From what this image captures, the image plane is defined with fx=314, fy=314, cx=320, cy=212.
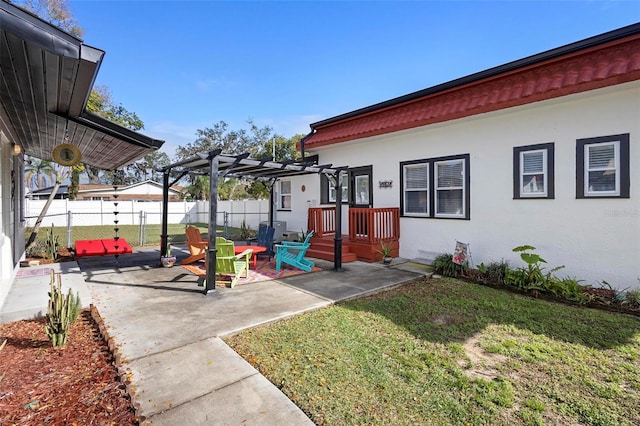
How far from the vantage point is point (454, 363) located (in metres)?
3.19

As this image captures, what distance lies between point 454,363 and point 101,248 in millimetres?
7828

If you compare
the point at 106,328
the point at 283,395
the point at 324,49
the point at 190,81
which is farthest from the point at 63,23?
the point at 283,395

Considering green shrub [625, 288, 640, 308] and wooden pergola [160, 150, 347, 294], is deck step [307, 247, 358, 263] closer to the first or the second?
wooden pergola [160, 150, 347, 294]

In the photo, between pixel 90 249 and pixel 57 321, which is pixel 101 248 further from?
pixel 57 321

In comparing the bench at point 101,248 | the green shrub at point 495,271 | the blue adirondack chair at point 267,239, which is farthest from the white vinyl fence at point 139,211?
the green shrub at point 495,271

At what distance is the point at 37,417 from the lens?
2320mm

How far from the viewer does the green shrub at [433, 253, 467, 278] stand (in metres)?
6.98

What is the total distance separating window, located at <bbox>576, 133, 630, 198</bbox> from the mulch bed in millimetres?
7370

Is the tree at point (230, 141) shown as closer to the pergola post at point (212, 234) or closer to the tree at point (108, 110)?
the tree at point (108, 110)

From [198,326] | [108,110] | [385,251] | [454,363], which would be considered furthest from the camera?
[108,110]

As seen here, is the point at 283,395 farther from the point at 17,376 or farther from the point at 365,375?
the point at 17,376

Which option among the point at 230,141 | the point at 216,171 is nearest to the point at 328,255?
the point at 216,171

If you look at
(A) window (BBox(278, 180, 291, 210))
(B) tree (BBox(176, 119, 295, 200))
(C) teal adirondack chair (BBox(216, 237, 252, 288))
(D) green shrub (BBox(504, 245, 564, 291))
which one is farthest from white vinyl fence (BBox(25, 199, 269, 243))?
(D) green shrub (BBox(504, 245, 564, 291))

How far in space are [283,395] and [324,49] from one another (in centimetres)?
1146
